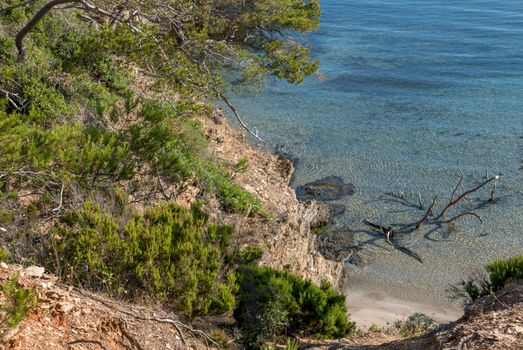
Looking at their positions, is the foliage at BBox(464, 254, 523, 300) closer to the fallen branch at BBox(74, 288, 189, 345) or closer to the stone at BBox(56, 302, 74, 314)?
the fallen branch at BBox(74, 288, 189, 345)

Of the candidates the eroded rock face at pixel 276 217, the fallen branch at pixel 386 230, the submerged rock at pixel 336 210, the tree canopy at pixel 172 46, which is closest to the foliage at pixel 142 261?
the eroded rock face at pixel 276 217

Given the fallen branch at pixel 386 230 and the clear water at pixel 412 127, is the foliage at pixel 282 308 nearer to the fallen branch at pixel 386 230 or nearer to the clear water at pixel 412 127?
the clear water at pixel 412 127

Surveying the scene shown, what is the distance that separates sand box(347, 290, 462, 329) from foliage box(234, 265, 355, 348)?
4050mm

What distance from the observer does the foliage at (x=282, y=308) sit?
763cm

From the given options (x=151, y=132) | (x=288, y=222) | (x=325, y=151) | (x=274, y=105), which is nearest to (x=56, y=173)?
(x=151, y=132)

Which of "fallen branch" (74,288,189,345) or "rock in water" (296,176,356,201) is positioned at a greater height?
"fallen branch" (74,288,189,345)

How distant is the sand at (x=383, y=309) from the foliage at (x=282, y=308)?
13.3 feet

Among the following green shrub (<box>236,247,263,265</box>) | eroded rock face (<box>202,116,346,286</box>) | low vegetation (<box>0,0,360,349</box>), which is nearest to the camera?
low vegetation (<box>0,0,360,349</box>)

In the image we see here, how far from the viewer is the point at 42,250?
739 centimetres

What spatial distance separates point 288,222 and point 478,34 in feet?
94.7

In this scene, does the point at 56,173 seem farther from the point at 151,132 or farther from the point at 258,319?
the point at 258,319

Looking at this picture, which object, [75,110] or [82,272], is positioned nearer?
[82,272]

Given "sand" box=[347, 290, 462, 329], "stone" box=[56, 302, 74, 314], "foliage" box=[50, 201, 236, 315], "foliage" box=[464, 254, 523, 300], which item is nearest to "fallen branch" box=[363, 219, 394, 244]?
"sand" box=[347, 290, 462, 329]

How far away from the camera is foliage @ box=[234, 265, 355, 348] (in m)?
7.63
